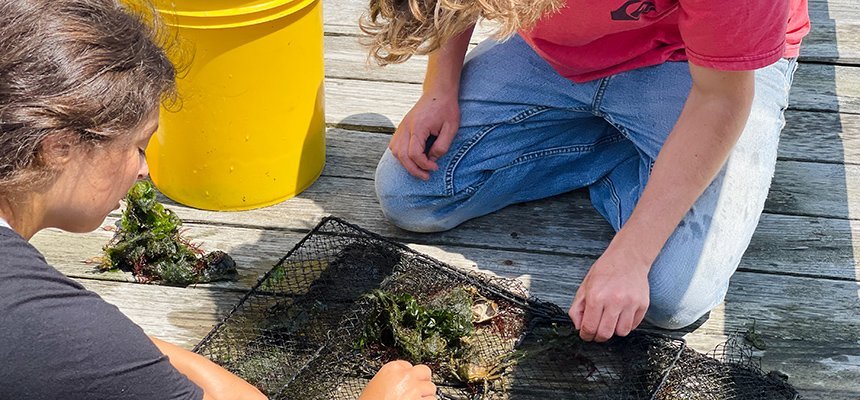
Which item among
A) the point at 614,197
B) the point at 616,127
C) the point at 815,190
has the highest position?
the point at 616,127

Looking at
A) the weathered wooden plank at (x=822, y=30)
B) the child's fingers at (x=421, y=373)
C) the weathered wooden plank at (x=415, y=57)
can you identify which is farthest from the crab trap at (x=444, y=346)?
the weathered wooden plank at (x=822, y=30)

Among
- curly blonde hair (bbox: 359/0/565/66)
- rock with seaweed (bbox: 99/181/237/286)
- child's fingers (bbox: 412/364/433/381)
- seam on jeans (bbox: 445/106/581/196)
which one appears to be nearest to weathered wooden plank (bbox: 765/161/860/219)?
seam on jeans (bbox: 445/106/581/196)

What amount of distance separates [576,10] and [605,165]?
25.9 inches

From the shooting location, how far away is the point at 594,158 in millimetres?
3043

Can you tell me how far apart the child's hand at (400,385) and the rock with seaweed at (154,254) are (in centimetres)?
83

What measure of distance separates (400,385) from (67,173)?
829mm

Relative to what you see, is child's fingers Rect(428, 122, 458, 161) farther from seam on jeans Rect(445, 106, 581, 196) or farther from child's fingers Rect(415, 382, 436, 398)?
child's fingers Rect(415, 382, 436, 398)

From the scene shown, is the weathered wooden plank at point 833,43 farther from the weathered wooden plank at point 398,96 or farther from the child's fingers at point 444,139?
the child's fingers at point 444,139

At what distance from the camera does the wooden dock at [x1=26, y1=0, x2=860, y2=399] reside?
8.55 ft

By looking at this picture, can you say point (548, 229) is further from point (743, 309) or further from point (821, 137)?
point (821, 137)

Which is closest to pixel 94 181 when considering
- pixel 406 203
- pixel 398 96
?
pixel 406 203

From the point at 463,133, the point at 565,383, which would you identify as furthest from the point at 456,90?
the point at 565,383

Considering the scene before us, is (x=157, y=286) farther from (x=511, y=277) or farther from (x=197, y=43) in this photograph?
(x=511, y=277)

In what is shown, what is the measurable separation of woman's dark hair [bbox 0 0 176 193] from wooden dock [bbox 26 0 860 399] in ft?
3.60
